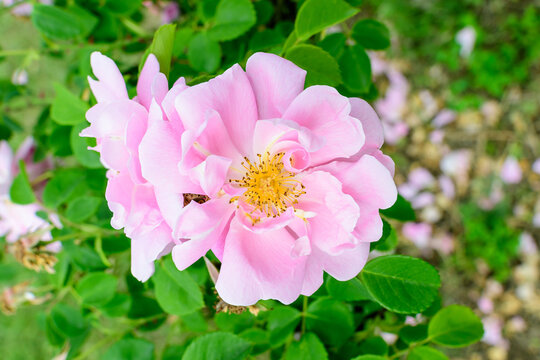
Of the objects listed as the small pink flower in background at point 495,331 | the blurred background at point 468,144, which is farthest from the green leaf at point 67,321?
the small pink flower in background at point 495,331

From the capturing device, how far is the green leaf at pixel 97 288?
0.81 meters

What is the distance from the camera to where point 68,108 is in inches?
32.5

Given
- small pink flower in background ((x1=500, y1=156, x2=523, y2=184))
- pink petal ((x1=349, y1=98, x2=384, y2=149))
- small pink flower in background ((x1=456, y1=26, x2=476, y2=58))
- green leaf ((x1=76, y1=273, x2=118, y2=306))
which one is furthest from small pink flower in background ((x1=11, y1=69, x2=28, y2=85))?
small pink flower in background ((x1=500, y1=156, x2=523, y2=184))

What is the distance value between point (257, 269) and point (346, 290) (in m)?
0.19

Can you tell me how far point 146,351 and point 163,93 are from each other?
0.51m

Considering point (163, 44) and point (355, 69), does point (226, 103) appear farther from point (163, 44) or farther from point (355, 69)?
point (355, 69)

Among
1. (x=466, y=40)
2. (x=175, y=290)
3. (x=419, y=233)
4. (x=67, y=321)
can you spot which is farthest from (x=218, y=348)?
(x=466, y=40)

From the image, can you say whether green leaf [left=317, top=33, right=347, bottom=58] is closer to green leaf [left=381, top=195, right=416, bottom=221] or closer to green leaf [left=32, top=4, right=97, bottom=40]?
green leaf [left=381, top=195, right=416, bottom=221]

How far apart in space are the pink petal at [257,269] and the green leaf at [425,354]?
1.07 feet

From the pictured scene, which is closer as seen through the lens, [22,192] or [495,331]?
[22,192]

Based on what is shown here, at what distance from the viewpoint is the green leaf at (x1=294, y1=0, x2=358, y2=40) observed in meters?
0.63

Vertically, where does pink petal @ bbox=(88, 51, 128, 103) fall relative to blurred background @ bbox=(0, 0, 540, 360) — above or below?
above

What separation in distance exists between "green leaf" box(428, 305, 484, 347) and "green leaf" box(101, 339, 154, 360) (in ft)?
1.62

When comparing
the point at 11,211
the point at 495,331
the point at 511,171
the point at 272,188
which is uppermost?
the point at 272,188
